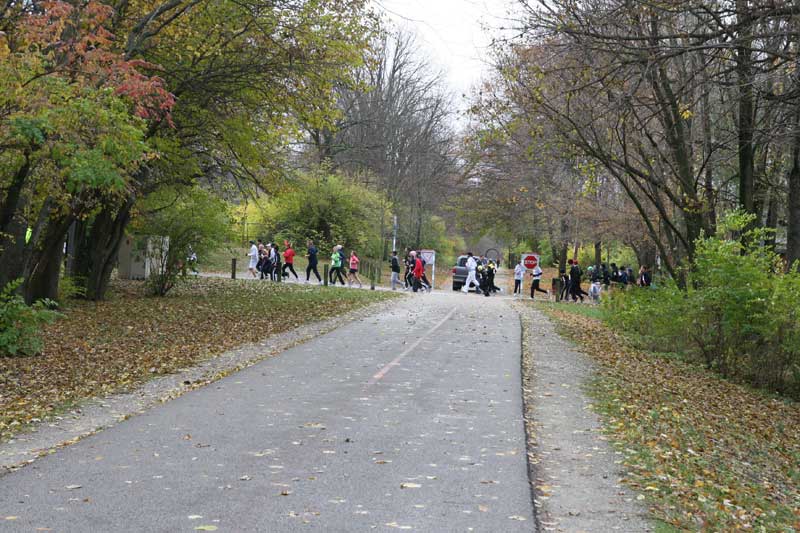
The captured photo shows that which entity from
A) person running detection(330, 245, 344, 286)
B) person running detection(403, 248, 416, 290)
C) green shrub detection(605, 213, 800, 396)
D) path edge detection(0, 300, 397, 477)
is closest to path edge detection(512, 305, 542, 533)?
green shrub detection(605, 213, 800, 396)

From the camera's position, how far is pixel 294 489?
6.58 meters

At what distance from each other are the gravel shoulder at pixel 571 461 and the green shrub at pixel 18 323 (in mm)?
7472

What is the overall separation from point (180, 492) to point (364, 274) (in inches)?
1727

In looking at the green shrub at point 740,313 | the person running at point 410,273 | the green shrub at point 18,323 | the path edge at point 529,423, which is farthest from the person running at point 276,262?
the green shrub at point 18,323

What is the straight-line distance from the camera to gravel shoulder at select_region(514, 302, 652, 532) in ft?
20.6

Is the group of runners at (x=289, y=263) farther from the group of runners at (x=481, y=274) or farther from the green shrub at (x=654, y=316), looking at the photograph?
the green shrub at (x=654, y=316)

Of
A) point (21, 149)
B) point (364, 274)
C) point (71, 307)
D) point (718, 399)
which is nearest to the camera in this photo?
point (21, 149)

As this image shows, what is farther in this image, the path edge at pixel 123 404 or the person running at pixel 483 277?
the person running at pixel 483 277

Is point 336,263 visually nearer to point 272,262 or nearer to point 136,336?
point 272,262

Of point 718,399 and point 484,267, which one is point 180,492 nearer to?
point 718,399

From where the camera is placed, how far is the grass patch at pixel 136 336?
11211 mm

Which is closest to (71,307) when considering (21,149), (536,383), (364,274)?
(21,149)

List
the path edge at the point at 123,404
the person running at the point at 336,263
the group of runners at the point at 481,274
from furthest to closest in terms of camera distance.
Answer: the group of runners at the point at 481,274 < the person running at the point at 336,263 < the path edge at the point at 123,404

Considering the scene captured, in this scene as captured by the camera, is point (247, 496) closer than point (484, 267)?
Yes
